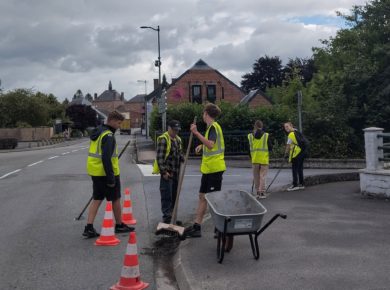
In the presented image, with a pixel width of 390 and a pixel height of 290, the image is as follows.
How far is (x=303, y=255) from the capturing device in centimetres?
582

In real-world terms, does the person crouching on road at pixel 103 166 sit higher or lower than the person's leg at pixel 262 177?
higher

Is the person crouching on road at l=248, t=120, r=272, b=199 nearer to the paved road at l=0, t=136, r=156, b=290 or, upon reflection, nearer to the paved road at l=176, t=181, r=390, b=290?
the paved road at l=176, t=181, r=390, b=290

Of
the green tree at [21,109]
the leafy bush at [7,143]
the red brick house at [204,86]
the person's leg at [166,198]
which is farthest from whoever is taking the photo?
the green tree at [21,109]

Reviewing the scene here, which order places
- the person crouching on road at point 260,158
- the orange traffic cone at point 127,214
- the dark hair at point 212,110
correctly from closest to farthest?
the dark hair at point 212,110 < the orange traffic cone at point 127,214 < the person crouching on road at point 260,158

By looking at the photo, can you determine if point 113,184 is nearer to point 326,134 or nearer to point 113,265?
point 113,265

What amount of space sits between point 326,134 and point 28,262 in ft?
50.2

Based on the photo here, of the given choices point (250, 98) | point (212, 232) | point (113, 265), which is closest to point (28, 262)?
point (113, 265)

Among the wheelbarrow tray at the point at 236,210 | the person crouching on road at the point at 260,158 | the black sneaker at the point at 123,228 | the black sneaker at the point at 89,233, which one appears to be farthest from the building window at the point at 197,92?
the wheelbarrow tray at the point at 236,210

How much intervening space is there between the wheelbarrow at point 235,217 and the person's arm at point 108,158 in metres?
1.61

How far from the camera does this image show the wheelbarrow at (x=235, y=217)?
537 cm

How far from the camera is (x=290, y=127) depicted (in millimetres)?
11680

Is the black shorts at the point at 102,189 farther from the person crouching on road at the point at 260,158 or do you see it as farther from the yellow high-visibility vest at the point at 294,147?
the yellow high-visibility vest at the point at 294,147

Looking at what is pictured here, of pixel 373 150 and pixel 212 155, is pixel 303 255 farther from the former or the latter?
pixel 373 150

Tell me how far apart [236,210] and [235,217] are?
84 cm
